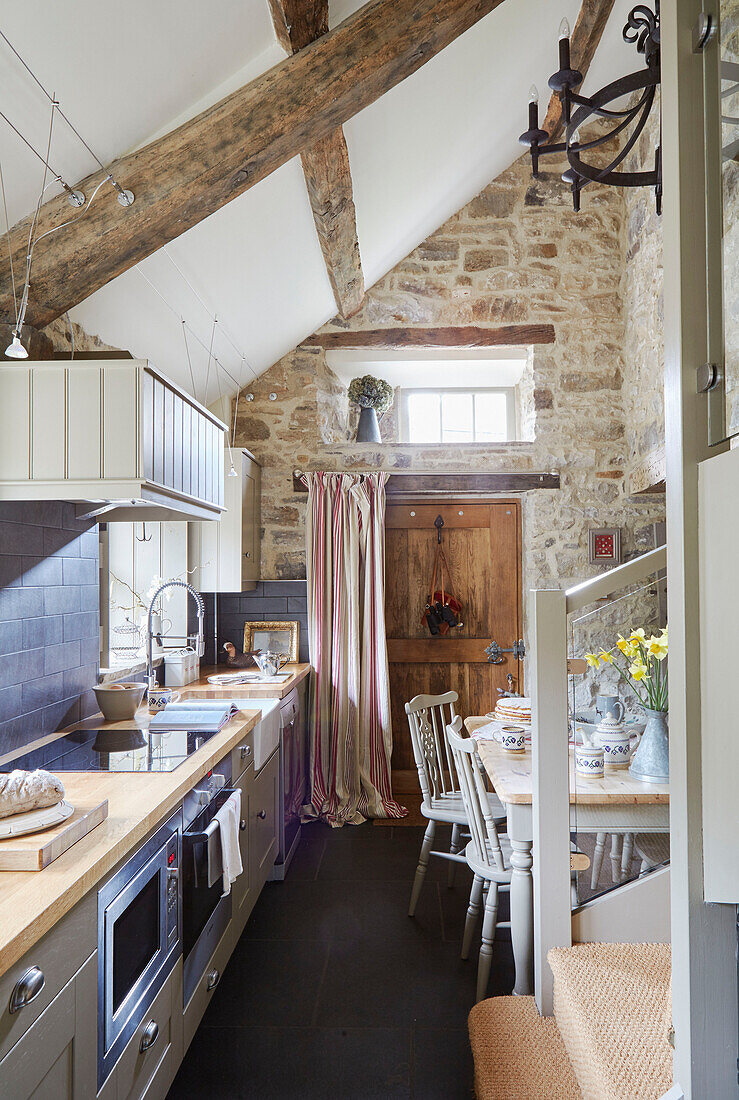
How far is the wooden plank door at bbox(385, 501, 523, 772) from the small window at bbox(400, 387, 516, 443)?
0.53 metres

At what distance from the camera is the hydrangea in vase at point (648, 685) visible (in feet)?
7.36

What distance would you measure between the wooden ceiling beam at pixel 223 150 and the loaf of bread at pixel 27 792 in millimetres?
1399

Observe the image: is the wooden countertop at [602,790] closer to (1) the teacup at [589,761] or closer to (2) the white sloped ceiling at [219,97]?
(1) the teacup at [589,761]

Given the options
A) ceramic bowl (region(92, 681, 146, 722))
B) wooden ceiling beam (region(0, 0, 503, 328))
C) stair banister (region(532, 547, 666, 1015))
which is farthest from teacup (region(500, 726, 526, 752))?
wooden ceiling beam (region(0, 0, 503, 328))

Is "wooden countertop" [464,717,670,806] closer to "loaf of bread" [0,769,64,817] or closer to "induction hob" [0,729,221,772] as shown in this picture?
"induction hob" [0,729,221,772]

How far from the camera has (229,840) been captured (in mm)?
2438

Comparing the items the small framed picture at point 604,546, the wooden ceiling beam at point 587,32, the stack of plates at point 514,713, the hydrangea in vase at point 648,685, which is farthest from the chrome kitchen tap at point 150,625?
the wooden ceiling beam at point 587,32

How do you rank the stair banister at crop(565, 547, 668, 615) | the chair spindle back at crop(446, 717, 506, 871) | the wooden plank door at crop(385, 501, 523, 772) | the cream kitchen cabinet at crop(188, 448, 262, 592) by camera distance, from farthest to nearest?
the wooden plank door at crop(385, 501, 523, 772)
the cream kitchen cabinet at crop(188, 448, 262, 592)
the chair spindle back at crop(446, 717, 506, 871)
the stair banister at crop(565, 547, 668, 615)

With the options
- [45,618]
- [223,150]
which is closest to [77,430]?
[45,618]

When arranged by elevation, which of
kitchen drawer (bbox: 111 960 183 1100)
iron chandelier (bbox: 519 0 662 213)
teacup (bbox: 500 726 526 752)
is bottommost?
kitchen drawer (bbox: 111 960 183 1100)

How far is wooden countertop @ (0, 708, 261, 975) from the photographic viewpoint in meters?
1.26

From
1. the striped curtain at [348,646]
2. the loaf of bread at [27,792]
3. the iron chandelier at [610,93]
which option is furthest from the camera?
the striped curtain at [348,646]

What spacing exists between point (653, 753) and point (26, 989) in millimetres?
1773

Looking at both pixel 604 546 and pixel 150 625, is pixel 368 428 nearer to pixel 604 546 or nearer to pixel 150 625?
pixel 604 546
